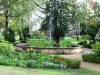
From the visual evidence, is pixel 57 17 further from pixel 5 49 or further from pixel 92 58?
pixel 5 49

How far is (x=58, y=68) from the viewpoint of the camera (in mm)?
10195

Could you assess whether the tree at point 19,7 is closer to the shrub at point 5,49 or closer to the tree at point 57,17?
the tree at point 57,17

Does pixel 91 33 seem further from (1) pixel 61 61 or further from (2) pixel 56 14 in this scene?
(1) pixel 61 61

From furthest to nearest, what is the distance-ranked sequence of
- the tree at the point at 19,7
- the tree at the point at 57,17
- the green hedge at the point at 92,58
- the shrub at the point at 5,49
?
the tree at the point at 19,7 → the tree at the point at 57,17 → the green hedge at the point at 92,58 → the shrub at the point at 5,49

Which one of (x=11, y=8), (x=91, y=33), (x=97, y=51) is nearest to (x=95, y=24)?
(x=91, y=33)

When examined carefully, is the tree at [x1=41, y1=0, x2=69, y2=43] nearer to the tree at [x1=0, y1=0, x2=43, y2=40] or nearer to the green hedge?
the tree at [x1=0, y1=0, x2=43, y2=40]

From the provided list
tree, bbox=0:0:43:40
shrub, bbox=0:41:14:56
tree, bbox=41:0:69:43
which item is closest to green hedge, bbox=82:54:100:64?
shrub, bbox=0:41:14:56

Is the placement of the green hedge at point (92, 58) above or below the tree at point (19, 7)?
below

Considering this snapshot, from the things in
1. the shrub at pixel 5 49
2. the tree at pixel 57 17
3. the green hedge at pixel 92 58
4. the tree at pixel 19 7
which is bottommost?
Result: the green hedge at pixel 92 58

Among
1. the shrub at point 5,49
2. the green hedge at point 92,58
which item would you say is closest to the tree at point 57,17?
the green hedge at point 92,58

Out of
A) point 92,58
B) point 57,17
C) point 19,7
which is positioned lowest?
point 92,58

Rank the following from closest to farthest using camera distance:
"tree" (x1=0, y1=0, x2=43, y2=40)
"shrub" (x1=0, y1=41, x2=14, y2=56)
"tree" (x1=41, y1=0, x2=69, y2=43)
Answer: "shrub" (x1=0, y1=41, x2=14, y2=56)
"tree" (x1=41, y1=0, x2=69, y2=43)
"tree" (x1=0, y1=0, x2=43, y2=40)

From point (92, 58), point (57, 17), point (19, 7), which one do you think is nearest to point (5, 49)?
point (92, 58)

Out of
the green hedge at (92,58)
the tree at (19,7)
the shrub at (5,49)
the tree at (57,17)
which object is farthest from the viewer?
the tree at (19,7)
